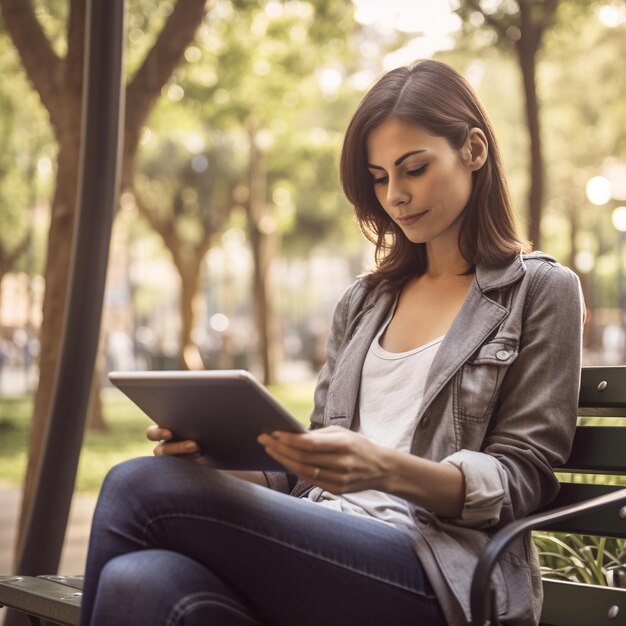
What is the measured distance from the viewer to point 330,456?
2.14 m

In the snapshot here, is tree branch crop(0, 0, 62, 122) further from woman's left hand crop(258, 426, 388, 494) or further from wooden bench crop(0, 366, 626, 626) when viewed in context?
woman's left hand crop(258, 426, 388, 494)

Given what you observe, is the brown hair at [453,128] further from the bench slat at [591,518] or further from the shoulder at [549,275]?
the bench slat at [591,518]

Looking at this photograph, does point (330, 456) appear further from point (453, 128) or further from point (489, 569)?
point (453, 128)

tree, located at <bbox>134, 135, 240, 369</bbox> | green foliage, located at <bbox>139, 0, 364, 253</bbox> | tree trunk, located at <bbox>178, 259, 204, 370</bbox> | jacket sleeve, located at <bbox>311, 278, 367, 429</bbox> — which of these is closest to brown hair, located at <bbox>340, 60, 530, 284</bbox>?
jacket sleeve, located at <bbox>311, 278, 367, 429</bbox>

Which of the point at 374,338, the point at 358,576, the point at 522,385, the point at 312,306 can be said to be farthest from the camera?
the point at 312,306

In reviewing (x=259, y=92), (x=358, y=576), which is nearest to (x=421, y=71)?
(x=358, y=576)

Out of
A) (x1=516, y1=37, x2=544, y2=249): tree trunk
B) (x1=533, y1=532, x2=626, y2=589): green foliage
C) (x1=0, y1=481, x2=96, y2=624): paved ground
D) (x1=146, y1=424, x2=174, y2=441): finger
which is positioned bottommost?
(x1=0, y1=481, x2=96, y2=624): paved ground

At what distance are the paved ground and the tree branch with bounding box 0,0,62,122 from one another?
99.3 inches

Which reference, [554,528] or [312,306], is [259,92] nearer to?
[554,528]

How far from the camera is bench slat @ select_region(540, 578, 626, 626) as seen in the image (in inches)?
108

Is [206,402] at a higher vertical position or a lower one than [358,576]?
higher

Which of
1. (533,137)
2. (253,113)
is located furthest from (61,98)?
(253,113)

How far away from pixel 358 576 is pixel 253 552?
0.22 m

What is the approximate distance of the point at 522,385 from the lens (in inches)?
100
